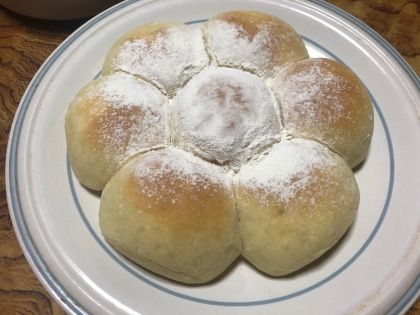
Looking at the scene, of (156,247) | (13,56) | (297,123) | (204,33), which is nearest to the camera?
(156,247)

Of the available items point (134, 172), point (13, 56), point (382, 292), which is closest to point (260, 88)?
point (134, 172)

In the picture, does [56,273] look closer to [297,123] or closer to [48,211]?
[48,211]

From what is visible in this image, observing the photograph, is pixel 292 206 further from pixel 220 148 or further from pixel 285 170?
pixel 220 148

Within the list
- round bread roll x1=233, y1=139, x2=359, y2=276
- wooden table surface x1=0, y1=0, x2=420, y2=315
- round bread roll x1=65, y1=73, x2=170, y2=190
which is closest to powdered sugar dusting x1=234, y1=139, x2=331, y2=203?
round bread roll x1=233, y1=139, x2=359, y2=276

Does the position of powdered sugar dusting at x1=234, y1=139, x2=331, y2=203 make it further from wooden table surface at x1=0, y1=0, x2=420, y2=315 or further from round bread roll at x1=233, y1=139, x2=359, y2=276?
wooden table surface at x1=0, y1=0, x2=420, y2=315

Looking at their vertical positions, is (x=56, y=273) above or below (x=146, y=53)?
below

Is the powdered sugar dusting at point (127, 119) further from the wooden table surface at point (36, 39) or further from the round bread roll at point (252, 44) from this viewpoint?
the wooden table surface at point (36, 39)
